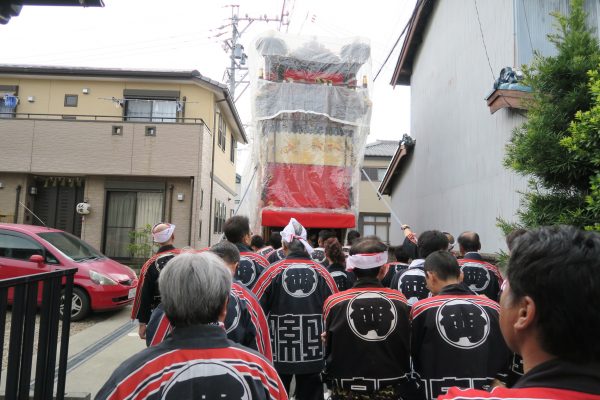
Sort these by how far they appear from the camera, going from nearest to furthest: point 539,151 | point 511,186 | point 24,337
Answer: point 24,337 → point 539,151 → point 511,186

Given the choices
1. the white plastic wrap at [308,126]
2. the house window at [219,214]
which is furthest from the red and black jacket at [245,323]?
the house window at [219,214]

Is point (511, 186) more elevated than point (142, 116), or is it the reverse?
point (142, 116)

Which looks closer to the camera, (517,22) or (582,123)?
(582,123)

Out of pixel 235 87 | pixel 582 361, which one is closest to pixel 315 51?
pixel 582 361

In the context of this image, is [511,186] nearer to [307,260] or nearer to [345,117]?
[307,260]

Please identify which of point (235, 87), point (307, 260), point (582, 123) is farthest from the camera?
point (235, 87)

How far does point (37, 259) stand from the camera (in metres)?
7.48

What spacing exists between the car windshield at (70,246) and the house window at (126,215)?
542 cm

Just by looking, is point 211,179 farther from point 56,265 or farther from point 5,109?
point 56,265

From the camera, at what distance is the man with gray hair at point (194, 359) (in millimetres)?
1619

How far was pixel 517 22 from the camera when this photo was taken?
714cm

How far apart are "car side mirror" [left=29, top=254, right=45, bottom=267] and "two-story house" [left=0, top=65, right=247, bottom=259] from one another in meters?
6.68

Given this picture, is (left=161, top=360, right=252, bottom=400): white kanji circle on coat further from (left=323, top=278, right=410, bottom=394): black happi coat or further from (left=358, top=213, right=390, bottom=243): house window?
(left=358, top=213, right=390, bottom=243): house window

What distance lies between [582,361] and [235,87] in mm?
29435
